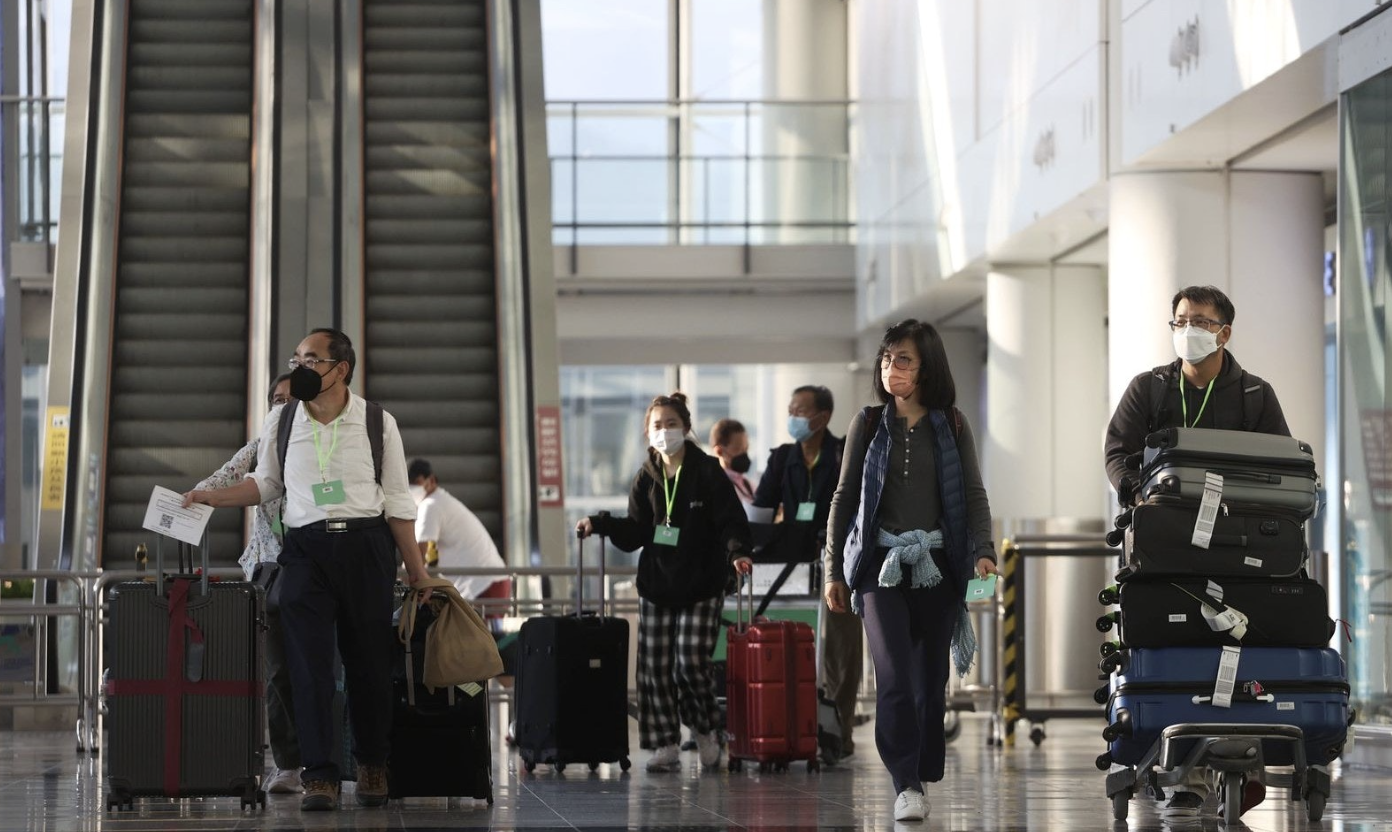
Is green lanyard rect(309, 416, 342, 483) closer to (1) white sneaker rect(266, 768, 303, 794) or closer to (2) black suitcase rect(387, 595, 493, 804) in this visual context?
(2) black suitcase rect(387, 595, 493, 804)

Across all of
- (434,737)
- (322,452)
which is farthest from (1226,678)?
(322,452)

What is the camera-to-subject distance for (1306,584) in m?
6.71

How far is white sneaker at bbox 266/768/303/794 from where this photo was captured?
8.05 metres

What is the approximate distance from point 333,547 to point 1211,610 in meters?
3.07

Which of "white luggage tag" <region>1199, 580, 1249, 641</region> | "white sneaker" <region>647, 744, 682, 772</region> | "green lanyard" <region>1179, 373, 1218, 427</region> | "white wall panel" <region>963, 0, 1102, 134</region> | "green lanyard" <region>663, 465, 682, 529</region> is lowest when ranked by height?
"white sneaker" <region>647, 744, 682, 772</region>

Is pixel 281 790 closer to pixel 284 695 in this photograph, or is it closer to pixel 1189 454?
pixel 284 695

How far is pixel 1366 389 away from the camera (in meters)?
9.54

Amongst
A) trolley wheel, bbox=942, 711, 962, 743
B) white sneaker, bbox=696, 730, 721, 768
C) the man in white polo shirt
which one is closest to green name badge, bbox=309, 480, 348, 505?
the man in white polo shirt

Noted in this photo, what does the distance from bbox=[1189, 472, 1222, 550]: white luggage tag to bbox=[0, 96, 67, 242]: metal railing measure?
53.7ft

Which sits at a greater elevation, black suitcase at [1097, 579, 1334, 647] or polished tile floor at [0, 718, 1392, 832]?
black suitcase at [1097, 579, 1334, 647]

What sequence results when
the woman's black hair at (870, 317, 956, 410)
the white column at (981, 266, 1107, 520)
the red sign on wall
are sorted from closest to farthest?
the woman's black hair at (870, 317, 956, 410), the red sign on wall, the white column at (981, 266, 1107, 520)

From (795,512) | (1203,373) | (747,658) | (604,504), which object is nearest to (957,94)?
(795,512)

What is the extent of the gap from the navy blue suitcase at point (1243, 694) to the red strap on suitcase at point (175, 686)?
3.15 metres

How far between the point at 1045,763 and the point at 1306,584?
3.44 meters
